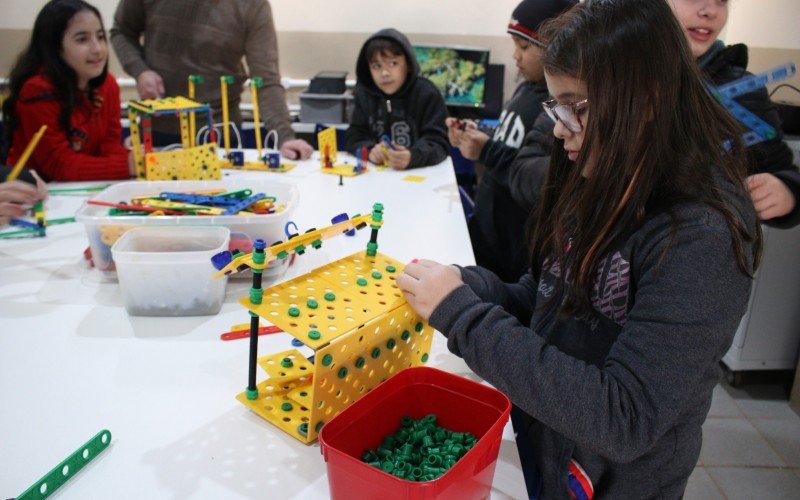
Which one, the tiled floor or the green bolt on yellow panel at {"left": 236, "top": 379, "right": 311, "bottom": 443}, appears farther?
the tiled floor

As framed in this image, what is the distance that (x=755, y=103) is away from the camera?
132 cm

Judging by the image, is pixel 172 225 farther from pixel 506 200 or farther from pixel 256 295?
pixel 506 200

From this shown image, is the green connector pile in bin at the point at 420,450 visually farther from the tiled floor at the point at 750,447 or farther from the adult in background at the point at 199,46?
the adult in background at the point at 199,46

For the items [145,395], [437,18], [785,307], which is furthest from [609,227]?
[437,18]

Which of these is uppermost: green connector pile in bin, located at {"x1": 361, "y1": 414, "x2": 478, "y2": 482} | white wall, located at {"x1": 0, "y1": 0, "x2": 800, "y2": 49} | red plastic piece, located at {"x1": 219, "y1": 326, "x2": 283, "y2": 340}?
white wall, located at {"x1": 0, "y1": 0, "x2": 800, "y2": 49}

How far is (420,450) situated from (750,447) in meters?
1.62

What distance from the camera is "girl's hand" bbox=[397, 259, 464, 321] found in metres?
0.79

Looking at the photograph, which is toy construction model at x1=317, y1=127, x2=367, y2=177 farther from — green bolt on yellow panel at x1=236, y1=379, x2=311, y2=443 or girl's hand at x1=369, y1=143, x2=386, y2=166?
green bolt on yellow panel at x1=236, y1=379, x2=311, y2=443

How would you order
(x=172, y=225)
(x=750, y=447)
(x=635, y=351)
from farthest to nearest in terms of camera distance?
(x=750, y=447) < (x=172, y=225) < (x=635, y=351)

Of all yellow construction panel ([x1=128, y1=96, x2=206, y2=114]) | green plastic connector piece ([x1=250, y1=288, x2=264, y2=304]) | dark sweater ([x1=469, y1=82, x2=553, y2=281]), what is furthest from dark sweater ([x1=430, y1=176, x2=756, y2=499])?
yellow construction panel ([x1=128, y1=96, x2=206, y2=114])

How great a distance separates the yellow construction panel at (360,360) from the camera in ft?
2.38

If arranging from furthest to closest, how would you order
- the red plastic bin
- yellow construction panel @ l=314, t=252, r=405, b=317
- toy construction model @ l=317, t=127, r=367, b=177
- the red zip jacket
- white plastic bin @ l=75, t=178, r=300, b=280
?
1. toy construction model @ l=317, t=127, r=367, b=177
2. the red zip jacket
3. white plastic bin @ l=75, t=178, r=300, b=280
4. yellow construction panel @ l=314, t=252, r=405, b=317
5. the red plastic bin

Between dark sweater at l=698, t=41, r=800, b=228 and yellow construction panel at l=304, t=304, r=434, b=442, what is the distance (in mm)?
761

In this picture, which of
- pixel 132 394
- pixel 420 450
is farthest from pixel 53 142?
pixel 420 450
